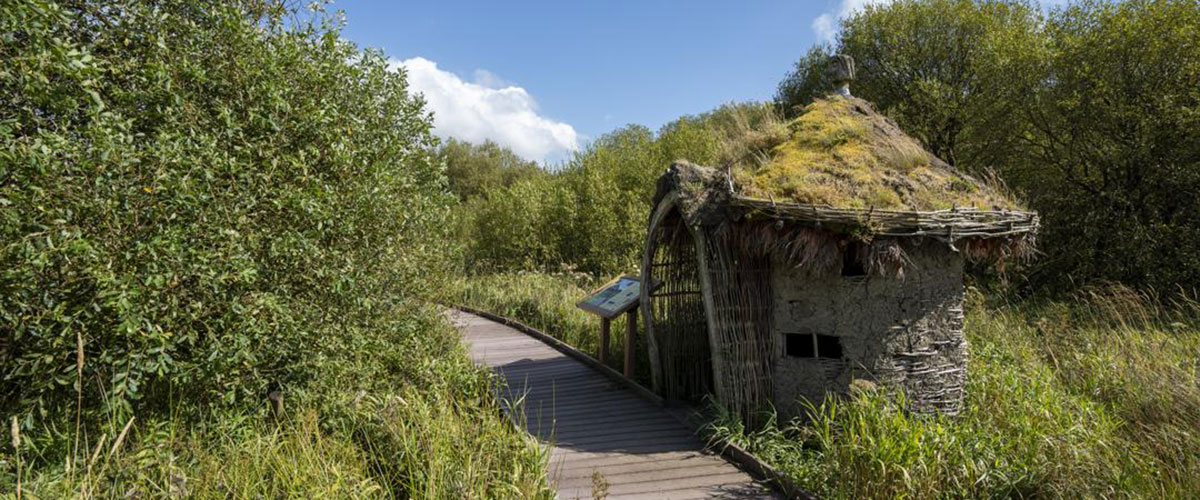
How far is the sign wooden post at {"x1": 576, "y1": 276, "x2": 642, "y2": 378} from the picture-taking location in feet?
28.3

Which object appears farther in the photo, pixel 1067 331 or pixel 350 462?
pixel 1067 331

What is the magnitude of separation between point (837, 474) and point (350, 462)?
4.14 meters

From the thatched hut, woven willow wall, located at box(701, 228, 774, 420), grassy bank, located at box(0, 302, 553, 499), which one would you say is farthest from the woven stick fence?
grassy bank, located at box(0, 302, 553, 499)

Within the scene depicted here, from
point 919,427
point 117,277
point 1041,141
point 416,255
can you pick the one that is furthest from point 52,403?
point 1041,141

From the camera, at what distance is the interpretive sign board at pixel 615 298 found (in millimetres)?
8609

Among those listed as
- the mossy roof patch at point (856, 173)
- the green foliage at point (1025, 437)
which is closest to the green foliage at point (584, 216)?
the mossy roof patch at point (856, 173)

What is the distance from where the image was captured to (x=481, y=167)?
39562 millimetres

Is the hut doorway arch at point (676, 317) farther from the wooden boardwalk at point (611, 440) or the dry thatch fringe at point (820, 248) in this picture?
the dry thatch fringe at point (820, 248)

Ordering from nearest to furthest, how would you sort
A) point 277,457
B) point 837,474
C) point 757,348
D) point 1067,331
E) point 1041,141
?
point 277,457
point 837,474
point 757,348
point 1067,331
point 1041,141

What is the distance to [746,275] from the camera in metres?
6.82

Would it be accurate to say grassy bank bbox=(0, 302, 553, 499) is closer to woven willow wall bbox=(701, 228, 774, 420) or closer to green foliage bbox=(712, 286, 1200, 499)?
woven willow wall bbox=(701, 228, 774, 420)

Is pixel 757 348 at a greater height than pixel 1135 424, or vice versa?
pixel 757 348

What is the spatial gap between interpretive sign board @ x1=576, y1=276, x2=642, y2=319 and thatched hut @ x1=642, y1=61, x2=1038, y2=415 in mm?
1909

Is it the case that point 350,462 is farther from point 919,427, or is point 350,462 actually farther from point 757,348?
point 919,427
